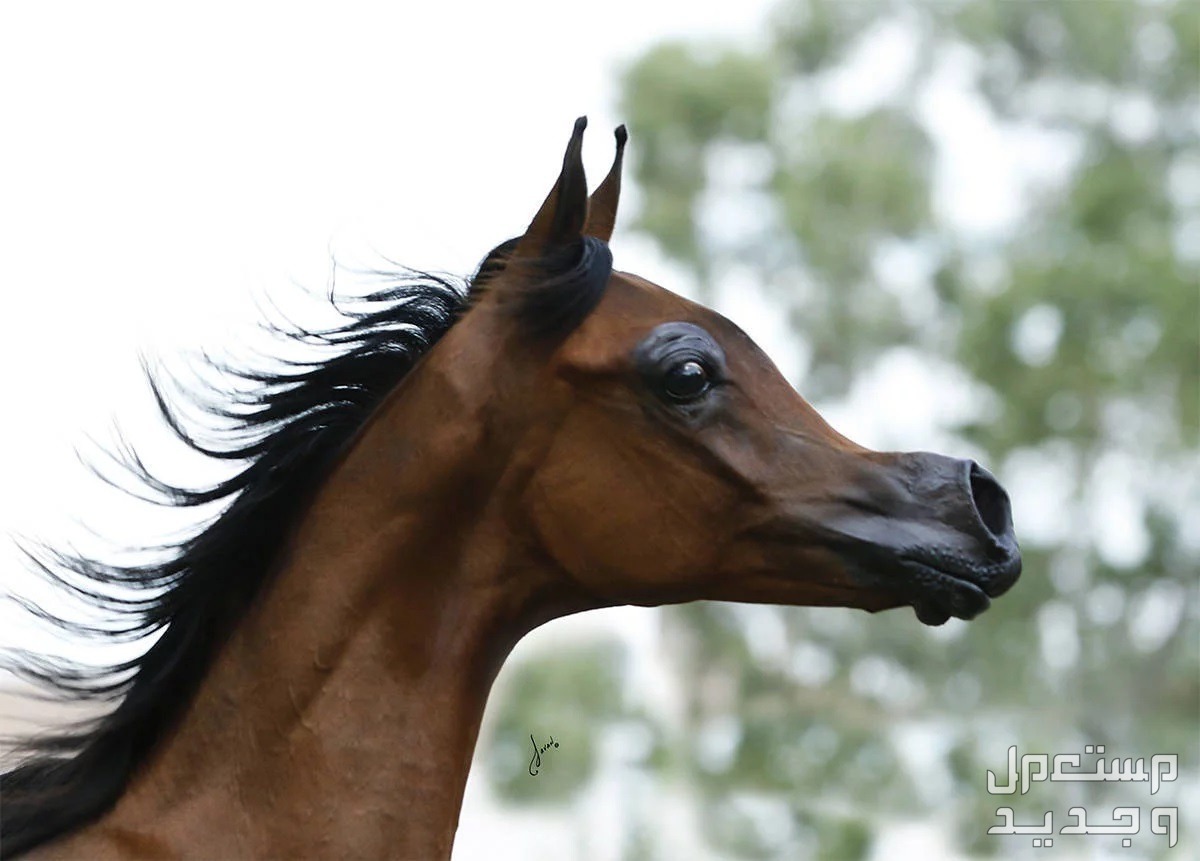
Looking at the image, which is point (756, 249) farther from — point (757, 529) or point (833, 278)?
point (757, 529)

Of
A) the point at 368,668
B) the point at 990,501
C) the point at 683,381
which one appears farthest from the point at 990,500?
the point at 368,668

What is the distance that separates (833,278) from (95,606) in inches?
633

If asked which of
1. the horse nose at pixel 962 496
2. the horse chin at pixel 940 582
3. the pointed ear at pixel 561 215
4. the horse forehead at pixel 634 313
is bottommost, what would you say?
the horse chin at pixel 940 582

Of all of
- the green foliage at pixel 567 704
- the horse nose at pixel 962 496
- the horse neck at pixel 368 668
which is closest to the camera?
the horse neck at pixel 368 668

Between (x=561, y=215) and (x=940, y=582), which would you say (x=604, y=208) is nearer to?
(x=561, y=215)

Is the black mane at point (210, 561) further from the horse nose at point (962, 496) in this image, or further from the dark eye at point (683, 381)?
the horse nose at point (962, 496)

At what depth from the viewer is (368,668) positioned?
2.09 meters

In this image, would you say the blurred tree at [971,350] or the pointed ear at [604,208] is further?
the blurred tree at [971,350]

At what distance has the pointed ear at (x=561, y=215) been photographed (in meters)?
2.17

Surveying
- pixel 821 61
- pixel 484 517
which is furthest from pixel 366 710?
pixel 821 61

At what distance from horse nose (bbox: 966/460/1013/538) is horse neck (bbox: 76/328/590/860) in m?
0.63

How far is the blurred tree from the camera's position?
49.3 feet

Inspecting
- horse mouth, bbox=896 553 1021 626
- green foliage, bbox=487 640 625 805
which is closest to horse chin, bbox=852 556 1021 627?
horse mouth, bbox=896 553 1021 626

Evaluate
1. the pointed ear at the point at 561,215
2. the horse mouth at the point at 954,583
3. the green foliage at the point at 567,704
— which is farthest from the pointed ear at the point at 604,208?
Result: the green foliage at the point at 567,704
